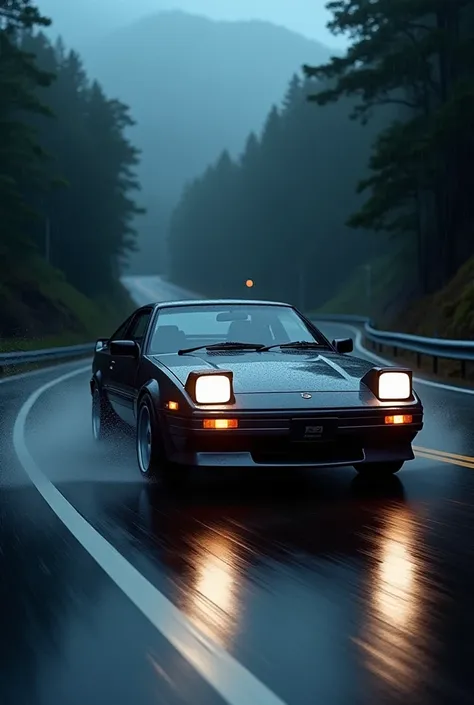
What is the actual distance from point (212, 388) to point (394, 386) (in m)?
1.31

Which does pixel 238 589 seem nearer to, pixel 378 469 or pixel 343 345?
pixel 378 469

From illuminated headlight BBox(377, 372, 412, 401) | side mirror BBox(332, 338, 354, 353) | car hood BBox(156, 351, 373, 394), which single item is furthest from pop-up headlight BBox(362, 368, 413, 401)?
side mirror BBox(332, 338, 354, 353)

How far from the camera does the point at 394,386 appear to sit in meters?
7.76

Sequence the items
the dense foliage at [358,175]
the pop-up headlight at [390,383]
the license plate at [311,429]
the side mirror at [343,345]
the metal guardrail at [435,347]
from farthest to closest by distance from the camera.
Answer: the dense foliage at [358,175] → the metal guardrail at [435,347] → the side mirror at [343,345] → the pop-up headlight at [390,383] → the license plate at [311,429]

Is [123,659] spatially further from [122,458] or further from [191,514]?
[122,458]

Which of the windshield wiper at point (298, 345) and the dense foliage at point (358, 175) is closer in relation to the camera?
the windshield wiper at point (298, 345)

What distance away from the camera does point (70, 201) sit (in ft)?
249

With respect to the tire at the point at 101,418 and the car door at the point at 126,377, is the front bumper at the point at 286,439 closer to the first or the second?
the car door at the point at 126,377

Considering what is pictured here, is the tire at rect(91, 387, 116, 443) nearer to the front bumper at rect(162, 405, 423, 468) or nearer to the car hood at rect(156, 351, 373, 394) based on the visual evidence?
the car hood at rect(156, 351, 373, 394)

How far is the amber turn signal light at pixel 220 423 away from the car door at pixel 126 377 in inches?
69.7

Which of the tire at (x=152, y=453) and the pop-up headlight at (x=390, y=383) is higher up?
the pop-up headlight at (x=390, y=383)

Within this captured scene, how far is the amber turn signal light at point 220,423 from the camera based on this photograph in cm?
734

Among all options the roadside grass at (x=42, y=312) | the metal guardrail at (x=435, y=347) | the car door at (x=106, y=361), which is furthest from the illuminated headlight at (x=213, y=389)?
the roadside grass at (x=42, y=312)

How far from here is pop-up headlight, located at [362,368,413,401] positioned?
7.69 m
